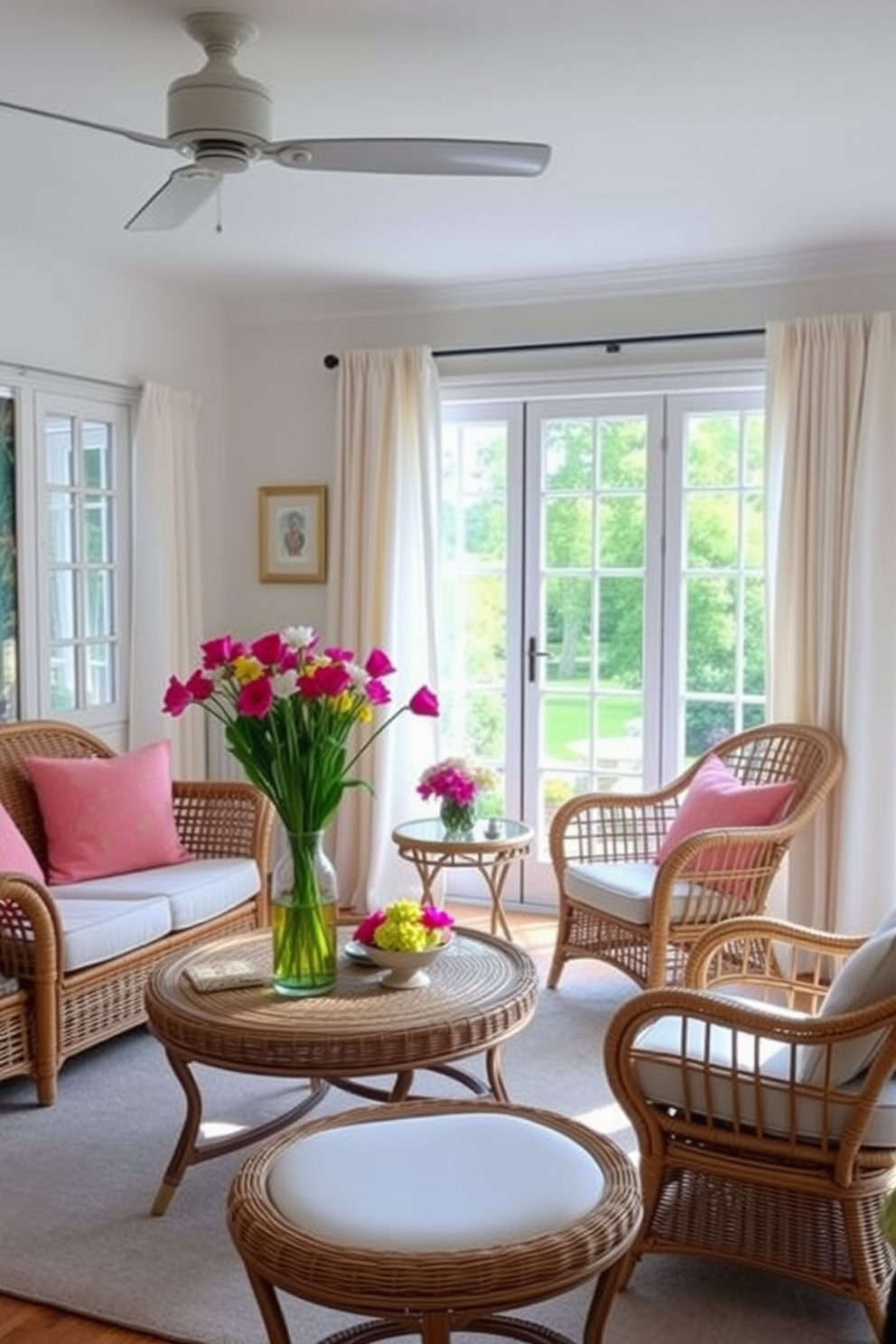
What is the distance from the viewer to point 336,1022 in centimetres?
255

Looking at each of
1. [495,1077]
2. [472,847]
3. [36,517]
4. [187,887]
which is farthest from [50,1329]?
[36,517]

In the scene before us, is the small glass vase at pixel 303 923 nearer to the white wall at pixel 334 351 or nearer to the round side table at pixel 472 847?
the round side table at pixel 472 847

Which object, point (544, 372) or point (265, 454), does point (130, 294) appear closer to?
point (265, 454)

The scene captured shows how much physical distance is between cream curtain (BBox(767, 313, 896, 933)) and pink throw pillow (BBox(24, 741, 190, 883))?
217cm

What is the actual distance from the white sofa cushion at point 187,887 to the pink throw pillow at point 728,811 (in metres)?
1.36

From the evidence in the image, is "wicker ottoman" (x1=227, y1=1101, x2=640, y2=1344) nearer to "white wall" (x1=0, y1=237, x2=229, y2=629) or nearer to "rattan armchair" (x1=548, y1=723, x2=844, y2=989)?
"rattan armchair" (x1=548, y1=723, x2=844, y2=989)

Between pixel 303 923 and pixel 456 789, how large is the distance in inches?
56.4

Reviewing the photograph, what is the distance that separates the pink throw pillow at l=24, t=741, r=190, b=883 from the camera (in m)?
3.95

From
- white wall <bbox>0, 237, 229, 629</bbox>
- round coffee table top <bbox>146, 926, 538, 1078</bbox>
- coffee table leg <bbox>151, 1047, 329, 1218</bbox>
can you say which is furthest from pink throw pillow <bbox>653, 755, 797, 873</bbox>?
white wall <bbox>0, 237, 229, 629</bbox>

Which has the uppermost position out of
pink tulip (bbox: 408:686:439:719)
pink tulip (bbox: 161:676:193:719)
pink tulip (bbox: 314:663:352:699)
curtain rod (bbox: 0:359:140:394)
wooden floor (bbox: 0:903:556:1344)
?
curtain rod (bbox: 0:359:140:394)

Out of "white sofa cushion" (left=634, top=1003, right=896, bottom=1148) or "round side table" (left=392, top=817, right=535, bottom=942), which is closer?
"white sofa cushion" (left=634, top=1003, right=896, bottom=1148)

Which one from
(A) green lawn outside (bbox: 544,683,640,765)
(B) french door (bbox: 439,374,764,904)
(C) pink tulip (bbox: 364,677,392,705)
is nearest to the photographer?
(C) pink tulip (bbox: 364,677,392,705)

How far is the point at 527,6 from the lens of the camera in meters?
2.51

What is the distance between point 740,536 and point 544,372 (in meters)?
1.00
